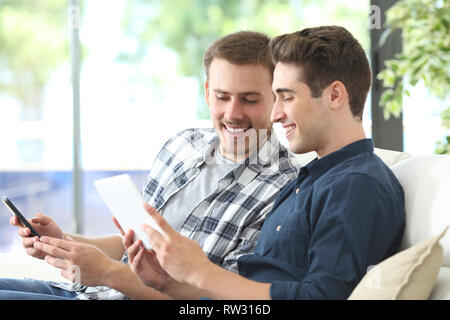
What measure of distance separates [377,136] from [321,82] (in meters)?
2.20

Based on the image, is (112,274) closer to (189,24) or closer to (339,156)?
(339,156)

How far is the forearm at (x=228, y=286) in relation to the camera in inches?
40.6

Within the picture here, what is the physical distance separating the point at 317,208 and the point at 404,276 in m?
0.22

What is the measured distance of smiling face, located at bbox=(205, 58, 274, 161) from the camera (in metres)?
1.55

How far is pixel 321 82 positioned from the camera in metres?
1.20

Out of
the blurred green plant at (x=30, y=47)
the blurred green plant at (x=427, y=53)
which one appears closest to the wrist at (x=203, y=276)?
the blurred green plant at (x=427, y=53)

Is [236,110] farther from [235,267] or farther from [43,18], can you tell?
[43,18]

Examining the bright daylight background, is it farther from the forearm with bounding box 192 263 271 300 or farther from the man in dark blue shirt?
the forearm with bounding box 192 263 271 300

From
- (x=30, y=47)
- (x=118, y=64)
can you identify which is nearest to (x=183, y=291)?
(x=118, y=64)

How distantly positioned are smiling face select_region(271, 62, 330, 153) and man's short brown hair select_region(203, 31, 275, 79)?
11.6 inches

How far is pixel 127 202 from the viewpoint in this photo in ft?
3.88

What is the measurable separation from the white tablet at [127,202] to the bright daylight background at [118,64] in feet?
8.29

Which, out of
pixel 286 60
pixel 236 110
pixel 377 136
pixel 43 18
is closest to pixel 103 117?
pixel 43 18

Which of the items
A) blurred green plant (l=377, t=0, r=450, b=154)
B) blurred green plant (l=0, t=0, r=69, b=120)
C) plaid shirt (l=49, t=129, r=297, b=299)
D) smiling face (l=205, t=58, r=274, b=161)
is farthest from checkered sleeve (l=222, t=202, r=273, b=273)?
blurred green plant (l=0, t=0, r=69, b=120)
